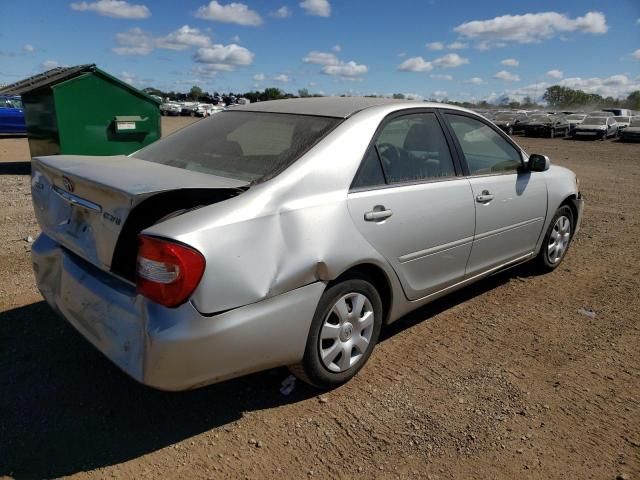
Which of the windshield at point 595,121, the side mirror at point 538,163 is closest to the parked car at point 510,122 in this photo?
the windshield at point 595,121

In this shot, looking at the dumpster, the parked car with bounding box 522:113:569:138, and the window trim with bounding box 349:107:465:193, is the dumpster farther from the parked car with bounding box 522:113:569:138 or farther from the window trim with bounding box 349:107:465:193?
the parked car with bounding box 522:113:569:138

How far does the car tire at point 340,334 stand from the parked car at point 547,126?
32.2 meters

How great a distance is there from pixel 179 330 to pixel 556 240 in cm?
394

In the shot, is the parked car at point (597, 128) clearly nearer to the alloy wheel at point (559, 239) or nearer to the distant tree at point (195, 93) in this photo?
the alloy wheel at point (559, 239)

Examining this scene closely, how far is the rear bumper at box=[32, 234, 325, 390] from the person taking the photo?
2.17m

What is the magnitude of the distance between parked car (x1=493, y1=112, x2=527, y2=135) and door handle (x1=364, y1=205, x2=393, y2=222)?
33.6m

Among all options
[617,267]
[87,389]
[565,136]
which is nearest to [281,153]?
[87,389]

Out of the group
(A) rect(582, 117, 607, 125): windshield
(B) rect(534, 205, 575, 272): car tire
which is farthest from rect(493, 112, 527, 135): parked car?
(B) rect(534, 205, 575, 272): car tire

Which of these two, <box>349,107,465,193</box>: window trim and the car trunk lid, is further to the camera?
<box>349,107,465,193</box>: window trim

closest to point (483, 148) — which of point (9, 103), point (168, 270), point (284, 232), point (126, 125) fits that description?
point (284, 232)

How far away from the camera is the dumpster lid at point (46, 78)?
855 cm

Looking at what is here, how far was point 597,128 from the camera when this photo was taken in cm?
2889

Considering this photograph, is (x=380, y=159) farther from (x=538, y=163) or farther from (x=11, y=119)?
(x=11, y=119)

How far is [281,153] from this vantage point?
283cm
